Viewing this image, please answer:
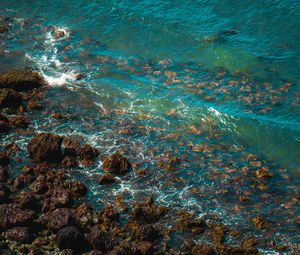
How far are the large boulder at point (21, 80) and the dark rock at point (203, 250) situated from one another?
92.8 ft

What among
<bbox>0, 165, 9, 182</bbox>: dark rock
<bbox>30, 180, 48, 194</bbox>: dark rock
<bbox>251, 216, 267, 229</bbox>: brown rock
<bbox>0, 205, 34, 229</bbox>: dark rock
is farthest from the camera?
<bbox>0, 165, 9, 182</bbox>: dark rock

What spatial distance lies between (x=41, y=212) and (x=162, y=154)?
12903 mm

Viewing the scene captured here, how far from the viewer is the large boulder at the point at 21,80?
177 feet

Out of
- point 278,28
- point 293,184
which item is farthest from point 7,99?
point 278,28

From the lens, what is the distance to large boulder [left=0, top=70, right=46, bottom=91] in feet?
177

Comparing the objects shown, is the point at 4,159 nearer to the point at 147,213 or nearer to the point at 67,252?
the point at 67,252

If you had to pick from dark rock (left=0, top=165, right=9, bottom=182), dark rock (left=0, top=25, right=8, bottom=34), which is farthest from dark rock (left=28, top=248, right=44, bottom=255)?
dark rock (left=0, top=25, right=8, bottom=34)

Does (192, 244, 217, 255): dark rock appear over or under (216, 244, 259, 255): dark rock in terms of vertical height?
over

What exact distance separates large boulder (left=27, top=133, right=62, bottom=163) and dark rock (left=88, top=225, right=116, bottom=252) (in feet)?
34.8

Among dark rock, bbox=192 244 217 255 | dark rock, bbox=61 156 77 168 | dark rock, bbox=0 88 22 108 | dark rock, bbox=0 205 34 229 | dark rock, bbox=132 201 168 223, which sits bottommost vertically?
dark rock, bbox=192 244 217 255

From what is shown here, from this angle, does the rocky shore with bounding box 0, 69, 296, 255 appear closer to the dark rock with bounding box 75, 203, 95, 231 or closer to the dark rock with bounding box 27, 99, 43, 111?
the dark rock with bounding box 75, 203, 95, 231

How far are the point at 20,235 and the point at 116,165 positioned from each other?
1113 centimetres

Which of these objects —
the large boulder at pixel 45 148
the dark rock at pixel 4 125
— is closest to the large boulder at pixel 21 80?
the dark rock at pixel 4 125

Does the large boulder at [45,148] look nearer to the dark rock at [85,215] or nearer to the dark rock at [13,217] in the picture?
the dark rock at [85,215]
